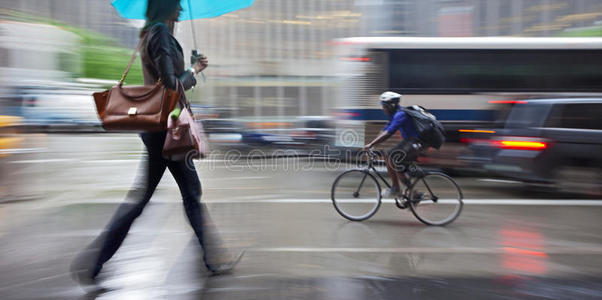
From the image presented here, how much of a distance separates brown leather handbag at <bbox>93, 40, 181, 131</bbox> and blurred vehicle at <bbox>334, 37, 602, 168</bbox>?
7.77m

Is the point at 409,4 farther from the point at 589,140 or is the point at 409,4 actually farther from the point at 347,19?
the point at 589,140

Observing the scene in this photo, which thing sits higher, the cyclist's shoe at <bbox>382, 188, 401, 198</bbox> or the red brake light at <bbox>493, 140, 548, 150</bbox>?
the red brake light at <bbox>493, 140, 548, 150</bbox>

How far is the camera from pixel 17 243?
4824 mm

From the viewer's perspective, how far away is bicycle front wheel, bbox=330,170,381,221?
19.8ft

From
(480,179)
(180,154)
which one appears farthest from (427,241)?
(480,179)

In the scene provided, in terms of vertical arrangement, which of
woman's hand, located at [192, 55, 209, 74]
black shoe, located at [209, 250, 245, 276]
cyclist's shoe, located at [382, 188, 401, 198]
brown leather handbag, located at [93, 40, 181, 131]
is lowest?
cyclist's shoe, located at [382, 188, 401, 198]

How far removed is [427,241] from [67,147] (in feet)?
43.4

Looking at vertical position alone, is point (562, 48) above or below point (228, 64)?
above

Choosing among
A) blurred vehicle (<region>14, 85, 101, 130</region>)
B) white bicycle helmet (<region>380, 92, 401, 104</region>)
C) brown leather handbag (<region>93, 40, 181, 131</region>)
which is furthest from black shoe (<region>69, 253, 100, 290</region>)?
blurred vehicle (<region>14, 85, 101, 130</region>)

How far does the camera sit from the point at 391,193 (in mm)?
6016

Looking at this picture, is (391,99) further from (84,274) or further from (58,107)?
(58,107)

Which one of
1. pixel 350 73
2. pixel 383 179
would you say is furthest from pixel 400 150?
pixel 350 73

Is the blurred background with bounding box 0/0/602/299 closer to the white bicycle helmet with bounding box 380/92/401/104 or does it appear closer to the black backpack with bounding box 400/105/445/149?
the black backpack with bounding box 400/105/445/149

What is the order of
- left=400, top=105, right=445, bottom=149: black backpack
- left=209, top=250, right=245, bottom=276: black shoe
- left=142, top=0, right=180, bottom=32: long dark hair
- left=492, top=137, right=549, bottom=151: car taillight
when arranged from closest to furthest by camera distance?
1. left=142, top=0, right=180, bottom=32: long dark hair
2. left=209, top=250, right=245, bottom=276: black shoe
3. left=400, top=105, right=445, bottom=149: black backpack
4. left=492, top=137, right=549, bottom=151: car taillight
